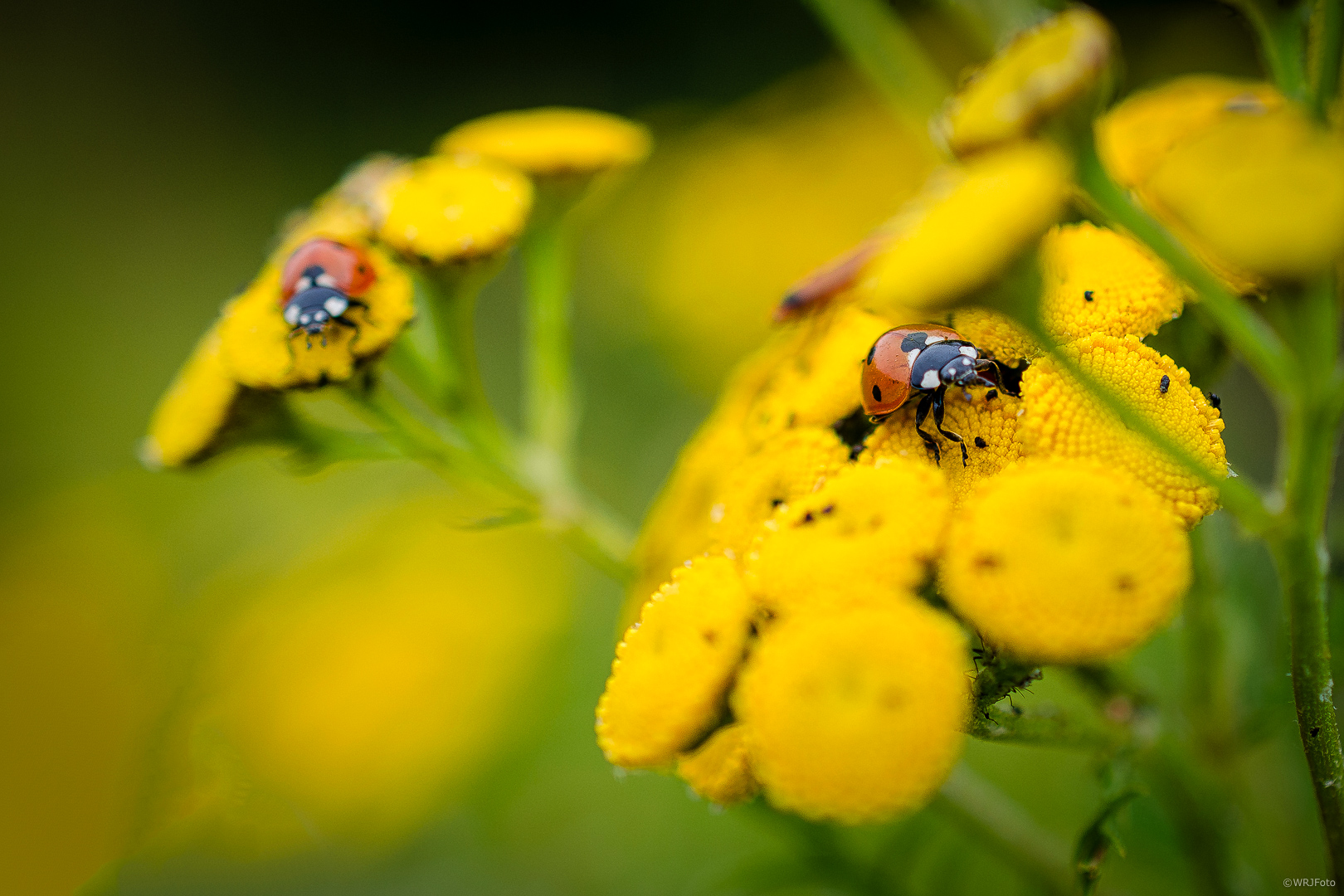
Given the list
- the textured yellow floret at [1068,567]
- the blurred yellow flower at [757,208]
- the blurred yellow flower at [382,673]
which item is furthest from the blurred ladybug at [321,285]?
the blurred yellow flower at [757,208]

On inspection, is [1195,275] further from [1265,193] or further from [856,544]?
[856,544]

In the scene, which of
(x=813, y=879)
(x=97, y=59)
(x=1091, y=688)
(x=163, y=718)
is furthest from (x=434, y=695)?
(x=97, y=59)

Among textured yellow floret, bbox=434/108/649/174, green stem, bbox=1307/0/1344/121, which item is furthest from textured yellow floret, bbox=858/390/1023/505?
textured yellow floret, bbox=434/108/649/174

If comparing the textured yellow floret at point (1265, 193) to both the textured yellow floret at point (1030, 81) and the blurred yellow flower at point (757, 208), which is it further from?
the blurred yellow flower at point (757, 208)

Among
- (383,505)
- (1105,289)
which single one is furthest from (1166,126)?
(383,505)

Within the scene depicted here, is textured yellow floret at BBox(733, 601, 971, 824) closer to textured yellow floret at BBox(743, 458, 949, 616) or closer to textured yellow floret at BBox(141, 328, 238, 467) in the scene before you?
textured yellow floret at BBox(743, 458, 949, 616)

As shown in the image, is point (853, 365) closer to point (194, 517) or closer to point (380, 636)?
point (380, 636)
